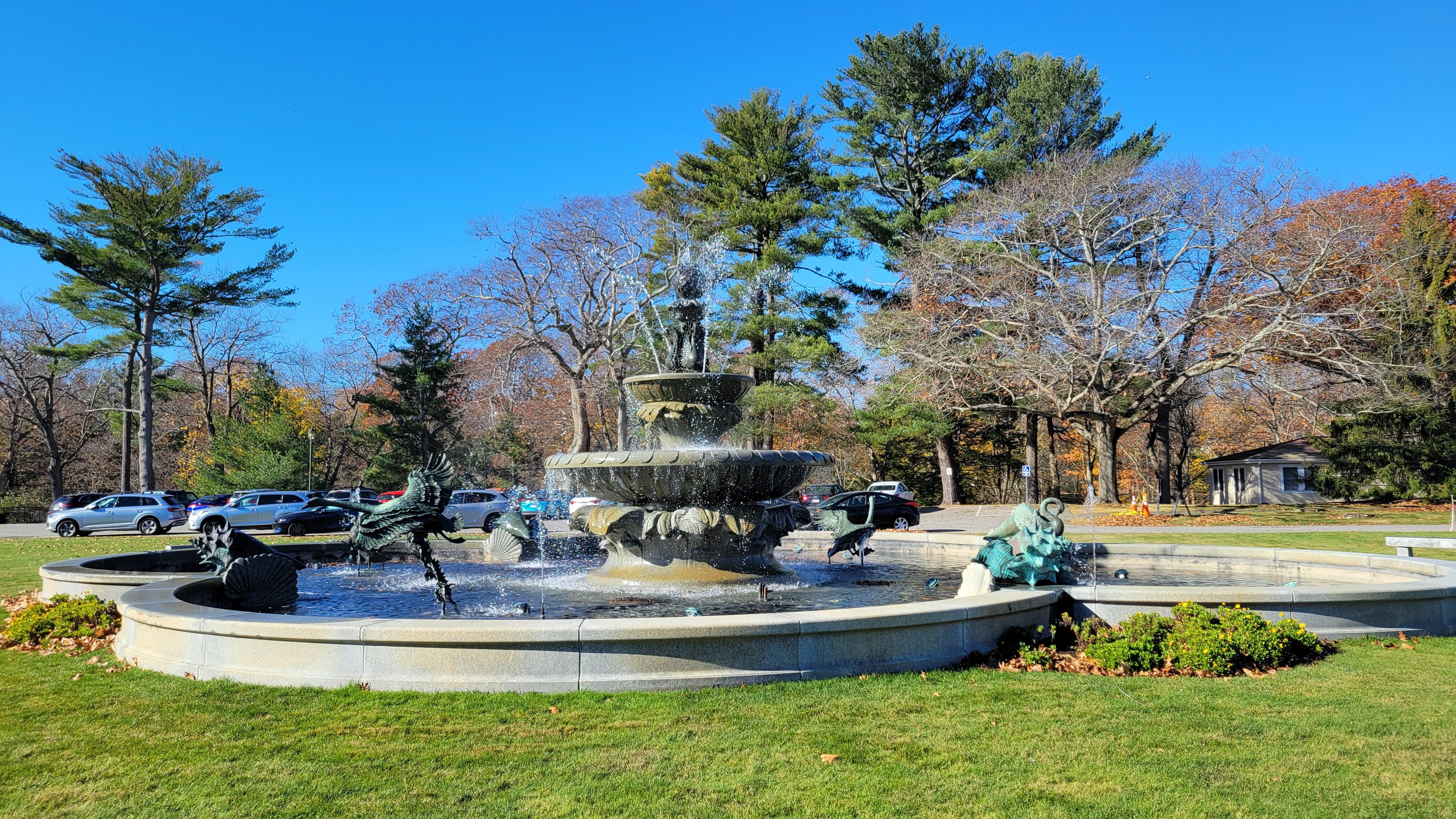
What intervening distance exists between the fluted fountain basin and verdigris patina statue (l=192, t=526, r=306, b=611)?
2963mm

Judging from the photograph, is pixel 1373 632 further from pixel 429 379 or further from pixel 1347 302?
pixel 429 379

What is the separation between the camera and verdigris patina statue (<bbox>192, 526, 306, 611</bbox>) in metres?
8.55

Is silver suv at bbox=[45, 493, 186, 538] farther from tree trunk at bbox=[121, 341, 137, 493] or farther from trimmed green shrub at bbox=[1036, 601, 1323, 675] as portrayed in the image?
trimmed green shrub at bbox=[1036, 601, 1323, 675]

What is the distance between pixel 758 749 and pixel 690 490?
18.0 ft

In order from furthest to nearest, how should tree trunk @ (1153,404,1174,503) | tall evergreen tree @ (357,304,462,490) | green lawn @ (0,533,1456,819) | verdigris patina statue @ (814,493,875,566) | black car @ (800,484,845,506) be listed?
tall evergreen tree @ (357,304,462,490), tree trunk @ (1153,404,1174,503), black car @ (800,484,845,506), verdigris patina statue @ (814,493,875,566), green lawn @ (0,533,1456,819)

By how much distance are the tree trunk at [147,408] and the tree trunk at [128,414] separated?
867 mm

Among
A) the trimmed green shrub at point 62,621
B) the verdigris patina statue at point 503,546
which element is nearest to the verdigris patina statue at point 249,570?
the trimmed green shrub at point 62,621

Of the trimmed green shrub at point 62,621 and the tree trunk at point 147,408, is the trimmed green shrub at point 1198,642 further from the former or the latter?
the tree trunk at point 147,408

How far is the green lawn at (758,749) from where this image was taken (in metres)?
4.21

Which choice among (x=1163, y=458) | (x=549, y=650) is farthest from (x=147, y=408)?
(x=1163, y=458)

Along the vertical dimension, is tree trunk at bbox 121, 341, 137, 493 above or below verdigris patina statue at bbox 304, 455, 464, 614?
above

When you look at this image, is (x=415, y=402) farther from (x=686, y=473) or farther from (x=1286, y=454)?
(x=1286, y=454)

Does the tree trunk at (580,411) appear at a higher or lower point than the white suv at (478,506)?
higher

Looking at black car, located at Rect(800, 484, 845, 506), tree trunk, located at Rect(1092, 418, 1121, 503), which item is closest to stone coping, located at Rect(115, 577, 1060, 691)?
black car, located at Rect(800, 484, 845, 506)
